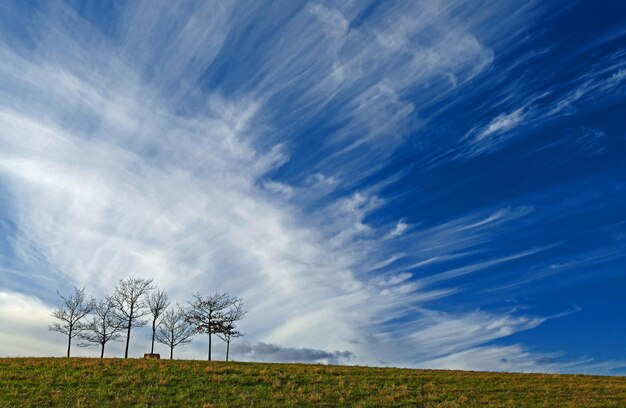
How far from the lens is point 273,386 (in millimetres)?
30016

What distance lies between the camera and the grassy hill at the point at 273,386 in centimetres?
2630

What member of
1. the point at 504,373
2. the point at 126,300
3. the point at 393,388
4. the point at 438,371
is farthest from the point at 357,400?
the point at 126,300

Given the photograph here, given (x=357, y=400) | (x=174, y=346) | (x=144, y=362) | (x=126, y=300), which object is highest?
(x=126, y=300)

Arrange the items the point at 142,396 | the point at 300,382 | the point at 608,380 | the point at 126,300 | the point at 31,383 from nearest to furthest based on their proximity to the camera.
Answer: the point at 142,396 < the point at 31,383 < the point at 300,382 < the point at 608,380 < the point at 126,300

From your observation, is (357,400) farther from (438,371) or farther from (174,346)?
(174,346)

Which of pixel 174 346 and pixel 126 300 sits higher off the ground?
pixel 126 300

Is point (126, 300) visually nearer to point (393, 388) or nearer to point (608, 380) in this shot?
point (393, 388)

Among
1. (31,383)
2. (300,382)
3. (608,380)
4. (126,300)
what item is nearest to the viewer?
(31,383)

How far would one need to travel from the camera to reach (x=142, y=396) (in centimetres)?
2642

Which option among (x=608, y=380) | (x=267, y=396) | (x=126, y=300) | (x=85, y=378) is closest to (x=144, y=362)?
(x=85, y=378)

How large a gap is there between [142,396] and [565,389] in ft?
86.3

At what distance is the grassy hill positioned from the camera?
26.3m

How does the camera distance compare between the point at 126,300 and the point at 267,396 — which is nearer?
the point at 267,396

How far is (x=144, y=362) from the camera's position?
38.0 metres
